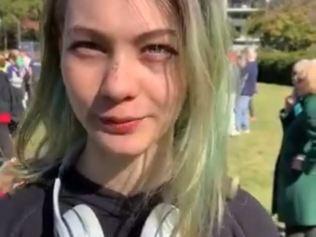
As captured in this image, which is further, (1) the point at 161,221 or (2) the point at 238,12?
(2) the point at 238,12

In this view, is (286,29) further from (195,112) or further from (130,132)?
(130,132)

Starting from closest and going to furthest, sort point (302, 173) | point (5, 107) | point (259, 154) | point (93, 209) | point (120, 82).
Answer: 1. point (120, 82)
2. point (93, 209)
3. point (302, 173)
4. point (5, 107)
5. point (259, 154)

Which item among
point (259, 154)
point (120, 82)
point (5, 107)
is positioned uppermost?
point (120, 82)

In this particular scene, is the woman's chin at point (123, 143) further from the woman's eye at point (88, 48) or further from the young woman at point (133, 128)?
the woman's eye at point (88, 48)

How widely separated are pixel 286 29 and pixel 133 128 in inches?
1991

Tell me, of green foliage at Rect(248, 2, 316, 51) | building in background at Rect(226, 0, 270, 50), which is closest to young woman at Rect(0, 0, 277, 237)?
building in background at Rect(226, 0, 270, 50)

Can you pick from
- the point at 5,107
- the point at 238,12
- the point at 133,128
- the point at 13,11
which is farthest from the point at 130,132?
the point at 13,11

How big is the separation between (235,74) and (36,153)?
16.7 inches

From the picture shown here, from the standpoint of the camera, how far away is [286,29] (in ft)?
168

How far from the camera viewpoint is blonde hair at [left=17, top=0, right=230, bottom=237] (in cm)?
149

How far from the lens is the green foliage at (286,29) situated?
49.3 metres

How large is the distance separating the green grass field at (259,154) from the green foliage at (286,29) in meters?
29.7

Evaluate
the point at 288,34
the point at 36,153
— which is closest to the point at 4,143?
the point at 36,153

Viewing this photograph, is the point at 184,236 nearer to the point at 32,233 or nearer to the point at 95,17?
the point at 32,233
